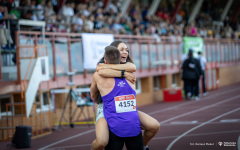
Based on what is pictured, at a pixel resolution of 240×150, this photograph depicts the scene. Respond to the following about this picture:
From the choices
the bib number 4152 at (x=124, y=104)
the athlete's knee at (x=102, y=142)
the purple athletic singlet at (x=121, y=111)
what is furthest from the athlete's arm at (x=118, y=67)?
the athlete's knee at (x=102, y=142)

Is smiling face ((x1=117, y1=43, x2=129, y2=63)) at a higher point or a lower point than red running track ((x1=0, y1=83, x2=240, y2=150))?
higher

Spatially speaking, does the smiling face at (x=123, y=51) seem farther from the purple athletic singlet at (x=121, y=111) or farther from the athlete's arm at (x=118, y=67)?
the purple athletic singlet at (x=121, y=111)

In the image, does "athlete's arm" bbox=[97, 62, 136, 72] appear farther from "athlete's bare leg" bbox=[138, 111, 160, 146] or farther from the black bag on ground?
the black bag on ground

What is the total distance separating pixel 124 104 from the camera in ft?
20.5

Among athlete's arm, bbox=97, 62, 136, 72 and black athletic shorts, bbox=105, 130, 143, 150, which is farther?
athlete's arm, bbox=97, 62, 136, 72

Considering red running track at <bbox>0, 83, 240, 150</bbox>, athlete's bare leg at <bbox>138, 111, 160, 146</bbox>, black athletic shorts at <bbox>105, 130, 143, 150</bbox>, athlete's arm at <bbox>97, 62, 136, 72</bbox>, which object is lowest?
red running track at <bbox>0, 83, 240, 150</bbox>

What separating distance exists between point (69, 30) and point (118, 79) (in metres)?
11.8

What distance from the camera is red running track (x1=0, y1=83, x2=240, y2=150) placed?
9820 mm

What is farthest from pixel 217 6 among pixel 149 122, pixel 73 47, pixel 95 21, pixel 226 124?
pixel 149 122

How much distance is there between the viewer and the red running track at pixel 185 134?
9820 millimetres

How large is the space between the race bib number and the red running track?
3.40m

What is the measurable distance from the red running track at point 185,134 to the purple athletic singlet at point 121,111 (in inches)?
133

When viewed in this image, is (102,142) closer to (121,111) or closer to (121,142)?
(121,142)

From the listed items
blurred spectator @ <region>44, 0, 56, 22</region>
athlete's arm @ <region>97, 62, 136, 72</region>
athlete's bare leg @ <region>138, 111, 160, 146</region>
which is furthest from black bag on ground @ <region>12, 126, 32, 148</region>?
blurred spectator @ <region>44, 0, 56, 22</region>
